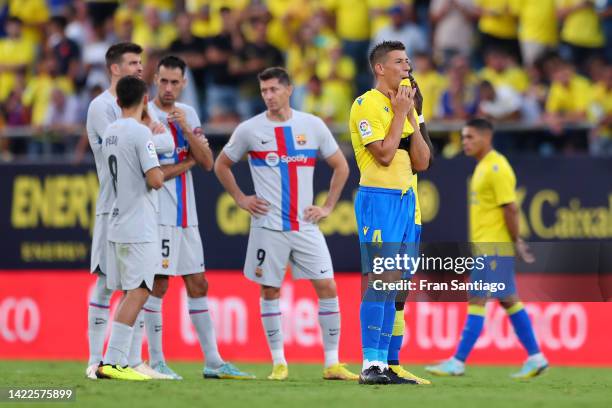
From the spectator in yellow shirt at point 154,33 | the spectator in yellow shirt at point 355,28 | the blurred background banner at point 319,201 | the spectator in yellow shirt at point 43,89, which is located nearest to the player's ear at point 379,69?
the blurred background banner at point 319,201

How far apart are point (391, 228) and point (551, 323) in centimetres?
565

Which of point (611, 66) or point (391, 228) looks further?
point (611, 66)

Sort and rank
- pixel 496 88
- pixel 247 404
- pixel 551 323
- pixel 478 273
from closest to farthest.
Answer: pixel 247 404 → pixel 478 273 → pixel 551 323 → pixel 496 88

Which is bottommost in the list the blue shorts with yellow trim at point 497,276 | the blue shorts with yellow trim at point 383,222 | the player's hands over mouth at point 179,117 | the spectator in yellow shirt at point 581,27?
the blue shorts with yellow trim at point 497,276

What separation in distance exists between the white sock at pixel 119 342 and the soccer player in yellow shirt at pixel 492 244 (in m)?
3.62

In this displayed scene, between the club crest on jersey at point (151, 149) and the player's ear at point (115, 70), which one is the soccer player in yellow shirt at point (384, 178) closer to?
the club crest on jersey at point (151, 149)

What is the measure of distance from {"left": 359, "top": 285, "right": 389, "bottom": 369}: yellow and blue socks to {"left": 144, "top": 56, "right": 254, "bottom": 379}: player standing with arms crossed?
6.72 ft

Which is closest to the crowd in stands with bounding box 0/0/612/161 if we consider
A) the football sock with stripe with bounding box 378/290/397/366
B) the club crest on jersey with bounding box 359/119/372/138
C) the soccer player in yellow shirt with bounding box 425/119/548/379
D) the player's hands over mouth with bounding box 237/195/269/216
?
the soccer player in yellow shirt with bounding box 425/119/548/379

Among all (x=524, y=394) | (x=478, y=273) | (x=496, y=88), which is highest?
(x=496, y=88)

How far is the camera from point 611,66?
16.5 m

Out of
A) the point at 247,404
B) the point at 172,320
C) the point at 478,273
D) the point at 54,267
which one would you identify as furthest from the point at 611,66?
the point at 247,404

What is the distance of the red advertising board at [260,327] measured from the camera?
14391 mm

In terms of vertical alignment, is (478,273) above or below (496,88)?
below

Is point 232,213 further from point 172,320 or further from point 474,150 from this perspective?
point 474,150
